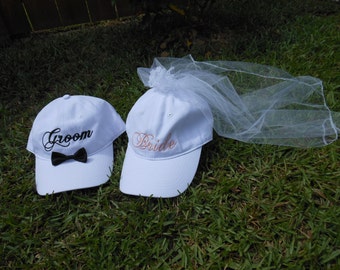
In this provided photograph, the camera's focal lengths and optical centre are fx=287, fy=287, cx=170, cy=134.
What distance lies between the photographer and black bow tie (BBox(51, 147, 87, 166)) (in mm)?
1340

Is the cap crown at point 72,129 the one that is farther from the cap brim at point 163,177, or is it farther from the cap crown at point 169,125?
the cap brim at point 163,177

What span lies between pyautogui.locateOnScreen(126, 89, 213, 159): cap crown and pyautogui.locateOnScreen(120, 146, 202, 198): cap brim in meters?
0.03

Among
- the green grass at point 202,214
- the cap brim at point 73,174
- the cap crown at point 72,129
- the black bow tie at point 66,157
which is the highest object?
the cap crown at point 72,129

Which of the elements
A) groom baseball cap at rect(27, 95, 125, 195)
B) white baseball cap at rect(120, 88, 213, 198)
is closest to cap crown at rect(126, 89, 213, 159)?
white baseball cap at rect(120, 88, 213, 198)

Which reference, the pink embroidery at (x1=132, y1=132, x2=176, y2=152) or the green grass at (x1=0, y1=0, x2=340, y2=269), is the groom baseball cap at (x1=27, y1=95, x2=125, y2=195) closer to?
the green grass at (x1=0, y1=0, x2=340, y2=269)

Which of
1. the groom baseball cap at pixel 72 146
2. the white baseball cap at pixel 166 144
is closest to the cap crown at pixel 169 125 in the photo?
the white baseball cap at pixel 166 144

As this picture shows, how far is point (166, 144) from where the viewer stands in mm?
1233

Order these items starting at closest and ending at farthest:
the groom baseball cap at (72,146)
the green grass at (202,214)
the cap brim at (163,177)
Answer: the green grass at (202,214) < the cap brim at (163,177) < the groom baseball cap at (72,146)

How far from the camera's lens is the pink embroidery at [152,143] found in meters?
1.23

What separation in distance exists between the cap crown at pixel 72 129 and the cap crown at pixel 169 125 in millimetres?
185

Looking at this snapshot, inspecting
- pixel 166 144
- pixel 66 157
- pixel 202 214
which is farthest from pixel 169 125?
pixel 66 157

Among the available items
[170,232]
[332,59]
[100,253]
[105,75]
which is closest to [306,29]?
[332,59]

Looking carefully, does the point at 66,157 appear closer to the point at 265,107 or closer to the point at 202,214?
the point at 202,214

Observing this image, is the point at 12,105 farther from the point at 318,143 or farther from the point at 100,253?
the point at 318,143
